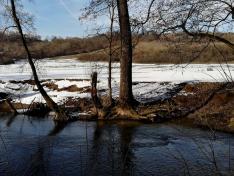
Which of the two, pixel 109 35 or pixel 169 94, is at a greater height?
pixel 109 35

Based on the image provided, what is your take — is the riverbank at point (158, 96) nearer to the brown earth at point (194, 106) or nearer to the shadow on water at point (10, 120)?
the brown earth at point (194, 106)

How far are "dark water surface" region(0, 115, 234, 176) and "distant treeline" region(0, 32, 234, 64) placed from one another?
2582 millimetres

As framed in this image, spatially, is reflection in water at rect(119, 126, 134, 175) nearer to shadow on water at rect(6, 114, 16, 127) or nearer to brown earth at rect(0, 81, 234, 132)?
brown earth at rect(0, 81, 234, 132)

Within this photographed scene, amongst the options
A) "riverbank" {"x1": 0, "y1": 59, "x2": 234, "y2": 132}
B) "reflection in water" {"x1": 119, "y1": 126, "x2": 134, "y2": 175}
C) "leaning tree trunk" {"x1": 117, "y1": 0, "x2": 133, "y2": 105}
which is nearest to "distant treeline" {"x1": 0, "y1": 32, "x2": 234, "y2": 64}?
"leaning tree trunk" {"x1": 117, "y1": 0, "x2": 133, "y2": 105}

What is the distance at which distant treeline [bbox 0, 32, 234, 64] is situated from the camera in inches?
567

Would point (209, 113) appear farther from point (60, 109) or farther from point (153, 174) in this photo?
point (153, 174)

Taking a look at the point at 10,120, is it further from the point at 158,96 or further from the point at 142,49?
the point at 142,49

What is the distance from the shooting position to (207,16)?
1251 centimetres

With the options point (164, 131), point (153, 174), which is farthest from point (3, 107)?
point (153, 174)

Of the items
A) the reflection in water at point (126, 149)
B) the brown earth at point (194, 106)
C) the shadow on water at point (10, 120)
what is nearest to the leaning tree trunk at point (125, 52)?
the brown earth at point (194, 106)

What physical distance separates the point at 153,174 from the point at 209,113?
8.43 meters

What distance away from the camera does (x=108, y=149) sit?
1041 centimetres

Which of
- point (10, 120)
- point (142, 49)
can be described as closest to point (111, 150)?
point (10, 120)

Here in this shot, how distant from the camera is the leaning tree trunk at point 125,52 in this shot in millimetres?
21156
